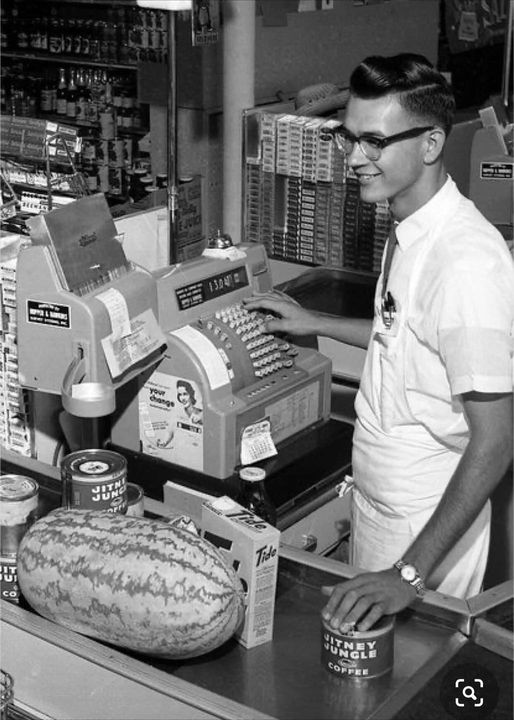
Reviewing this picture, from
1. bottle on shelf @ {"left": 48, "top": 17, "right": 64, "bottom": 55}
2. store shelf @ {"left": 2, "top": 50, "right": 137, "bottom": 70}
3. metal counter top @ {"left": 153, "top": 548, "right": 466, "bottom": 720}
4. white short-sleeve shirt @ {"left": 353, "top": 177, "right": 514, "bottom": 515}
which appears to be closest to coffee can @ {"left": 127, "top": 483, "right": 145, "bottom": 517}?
metal counter top @ {"left": 153, "top": 548, "right": 466, "bottom": 720}

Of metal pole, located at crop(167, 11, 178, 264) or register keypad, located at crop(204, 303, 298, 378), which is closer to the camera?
register keypad, located at crop(204, 303, 298, 378)

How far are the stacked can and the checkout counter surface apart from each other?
43 mm

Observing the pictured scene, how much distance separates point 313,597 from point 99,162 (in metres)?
5.14

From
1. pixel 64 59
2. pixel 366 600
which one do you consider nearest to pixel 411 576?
pixel 366 600

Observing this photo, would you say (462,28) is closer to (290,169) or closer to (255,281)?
(290,169)

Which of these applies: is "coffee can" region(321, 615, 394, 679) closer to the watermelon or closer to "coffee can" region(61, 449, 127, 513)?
the watermelon

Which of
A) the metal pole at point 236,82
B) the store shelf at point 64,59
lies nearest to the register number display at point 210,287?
the metal pole at point 236,82

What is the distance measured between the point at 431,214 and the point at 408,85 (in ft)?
0.83

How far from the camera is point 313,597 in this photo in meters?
1.90

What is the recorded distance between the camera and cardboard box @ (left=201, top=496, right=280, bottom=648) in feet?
5.66

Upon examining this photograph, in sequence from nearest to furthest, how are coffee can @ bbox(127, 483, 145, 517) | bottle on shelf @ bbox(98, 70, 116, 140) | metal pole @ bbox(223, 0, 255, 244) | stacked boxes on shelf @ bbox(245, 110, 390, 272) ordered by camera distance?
coffee can @ bbox(127, 483, 145, 517) → stacked boxes on shelf @ bbox(245, 110, 390, 272) → metal pole @ bbox(223, 0, 255, 244) → bottle on shelf @ bbox(98, 70, 116, 140)

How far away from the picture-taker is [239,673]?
1694 mm

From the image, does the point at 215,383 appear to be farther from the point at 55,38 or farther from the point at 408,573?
the point at 55,38

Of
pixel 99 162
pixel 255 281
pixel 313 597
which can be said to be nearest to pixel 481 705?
pixel 313 597
